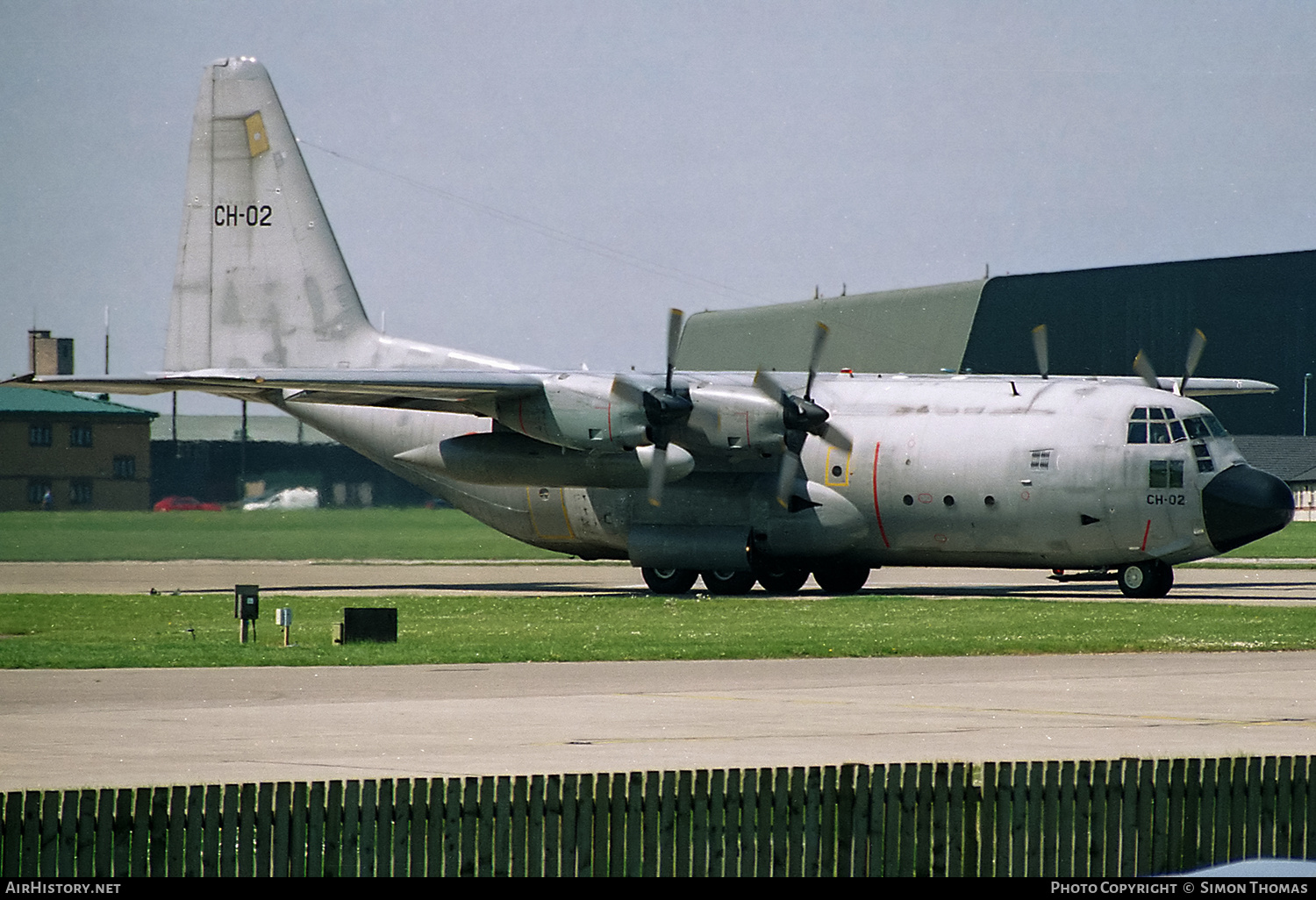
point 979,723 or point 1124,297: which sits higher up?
point 1124,297

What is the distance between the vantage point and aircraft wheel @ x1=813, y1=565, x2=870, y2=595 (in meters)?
40.6

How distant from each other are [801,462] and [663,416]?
3.99m

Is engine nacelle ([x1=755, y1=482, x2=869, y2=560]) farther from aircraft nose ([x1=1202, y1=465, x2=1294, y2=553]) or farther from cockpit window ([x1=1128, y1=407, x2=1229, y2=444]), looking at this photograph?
aircraft nose ([x1=1202, y1=465, x2=1294, y2=553])

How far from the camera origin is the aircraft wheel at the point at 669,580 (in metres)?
40.2

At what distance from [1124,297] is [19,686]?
272ft

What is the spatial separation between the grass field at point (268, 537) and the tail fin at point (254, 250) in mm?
13388

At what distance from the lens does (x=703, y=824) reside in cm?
1053

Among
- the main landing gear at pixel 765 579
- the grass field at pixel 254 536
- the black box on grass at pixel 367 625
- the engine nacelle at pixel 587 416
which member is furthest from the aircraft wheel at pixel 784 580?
the grass field at pixel 254 536

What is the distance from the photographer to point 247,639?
1082 inches

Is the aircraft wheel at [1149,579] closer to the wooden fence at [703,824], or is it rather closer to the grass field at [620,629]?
the grass field at [620,629]

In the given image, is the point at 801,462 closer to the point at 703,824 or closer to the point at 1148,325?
the point at 703,824
